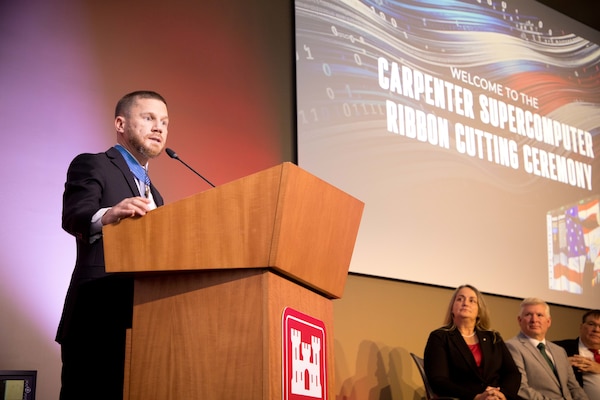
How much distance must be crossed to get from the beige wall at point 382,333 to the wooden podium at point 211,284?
3.04 meters

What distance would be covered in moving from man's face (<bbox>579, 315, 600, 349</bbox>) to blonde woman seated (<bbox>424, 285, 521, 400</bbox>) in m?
1.00

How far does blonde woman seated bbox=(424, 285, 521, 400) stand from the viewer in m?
4.26

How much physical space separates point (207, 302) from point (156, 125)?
82cm

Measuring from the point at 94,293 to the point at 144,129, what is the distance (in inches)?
24.6

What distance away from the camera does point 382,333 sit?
5168mm

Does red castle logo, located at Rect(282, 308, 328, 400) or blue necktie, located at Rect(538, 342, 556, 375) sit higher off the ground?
blue necktie, located at Rect(538, 342, 556, 375)

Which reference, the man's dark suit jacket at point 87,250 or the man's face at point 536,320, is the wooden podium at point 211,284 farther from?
the man's face at point 536,320

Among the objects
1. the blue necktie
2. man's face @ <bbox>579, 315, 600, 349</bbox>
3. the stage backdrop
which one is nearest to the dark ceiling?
the stage backdrop

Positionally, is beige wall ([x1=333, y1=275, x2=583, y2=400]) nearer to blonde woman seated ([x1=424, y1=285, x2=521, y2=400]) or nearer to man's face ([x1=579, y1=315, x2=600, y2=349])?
blonde woman seated ([x1=424, y1=285, x2=521, y2=400])

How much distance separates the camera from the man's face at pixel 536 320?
4.94 meters

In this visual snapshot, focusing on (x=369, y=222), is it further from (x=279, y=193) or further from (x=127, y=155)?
(x=279, y=193)

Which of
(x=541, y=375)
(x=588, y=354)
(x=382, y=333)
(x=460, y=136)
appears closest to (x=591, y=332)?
(x=588, y=354)

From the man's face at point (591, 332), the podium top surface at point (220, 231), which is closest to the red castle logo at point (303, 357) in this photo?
the podium top surface at point (220, 231)

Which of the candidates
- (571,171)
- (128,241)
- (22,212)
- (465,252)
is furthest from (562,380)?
(128,241)
